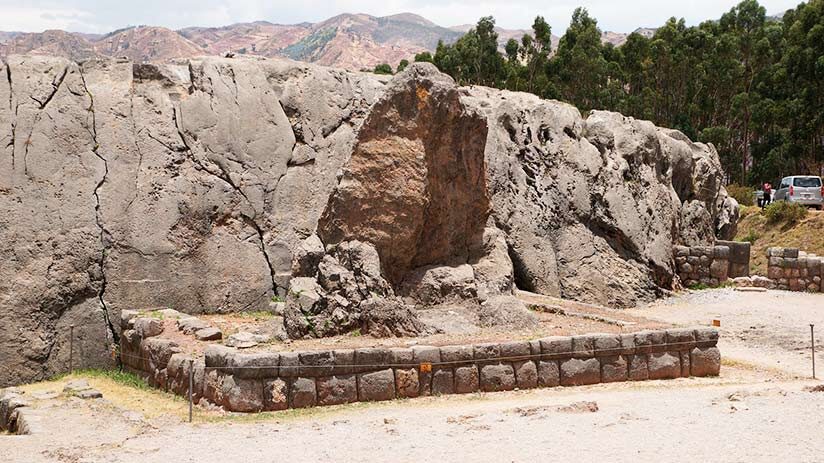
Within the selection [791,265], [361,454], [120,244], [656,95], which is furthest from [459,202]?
[656,95]

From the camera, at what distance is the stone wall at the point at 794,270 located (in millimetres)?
24297

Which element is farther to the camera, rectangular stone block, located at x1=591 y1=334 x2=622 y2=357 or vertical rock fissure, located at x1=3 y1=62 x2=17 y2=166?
vertical rock fissure, located at x1=3 y1=62 x2=17 y2=166

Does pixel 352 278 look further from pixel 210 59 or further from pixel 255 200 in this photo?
pixel 210 59

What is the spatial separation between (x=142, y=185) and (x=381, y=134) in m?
4.49

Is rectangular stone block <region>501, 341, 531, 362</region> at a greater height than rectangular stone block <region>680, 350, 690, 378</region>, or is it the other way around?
rectangular stone block <region>501, 341, 531, 362</region>

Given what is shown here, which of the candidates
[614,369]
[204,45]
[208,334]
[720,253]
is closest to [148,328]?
[208,334]

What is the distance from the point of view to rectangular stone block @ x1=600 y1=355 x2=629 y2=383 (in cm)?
1316

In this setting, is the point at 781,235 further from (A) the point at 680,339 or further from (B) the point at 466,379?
(B) the point at 466,379

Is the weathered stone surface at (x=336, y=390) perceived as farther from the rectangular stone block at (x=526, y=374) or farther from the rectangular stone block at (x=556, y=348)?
the rectangular stone block at (x=556, y=348)

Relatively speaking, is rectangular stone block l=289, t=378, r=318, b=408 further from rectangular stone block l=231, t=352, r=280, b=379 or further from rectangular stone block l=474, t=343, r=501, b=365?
rectangular stone block l=474, t=343, r=501, b=365

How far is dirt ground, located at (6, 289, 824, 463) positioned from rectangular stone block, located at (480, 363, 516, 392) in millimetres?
200

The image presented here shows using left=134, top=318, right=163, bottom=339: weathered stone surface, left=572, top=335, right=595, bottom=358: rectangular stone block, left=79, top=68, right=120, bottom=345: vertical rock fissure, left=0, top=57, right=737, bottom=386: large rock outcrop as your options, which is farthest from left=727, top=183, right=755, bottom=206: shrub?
left=134, top=318, right=163, bottom=339: weathered stone surface

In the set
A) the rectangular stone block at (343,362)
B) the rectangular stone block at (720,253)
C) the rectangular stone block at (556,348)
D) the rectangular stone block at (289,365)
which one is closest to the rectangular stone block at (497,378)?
the rectangular stone block at (556,348)

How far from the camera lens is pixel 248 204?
17625mm
